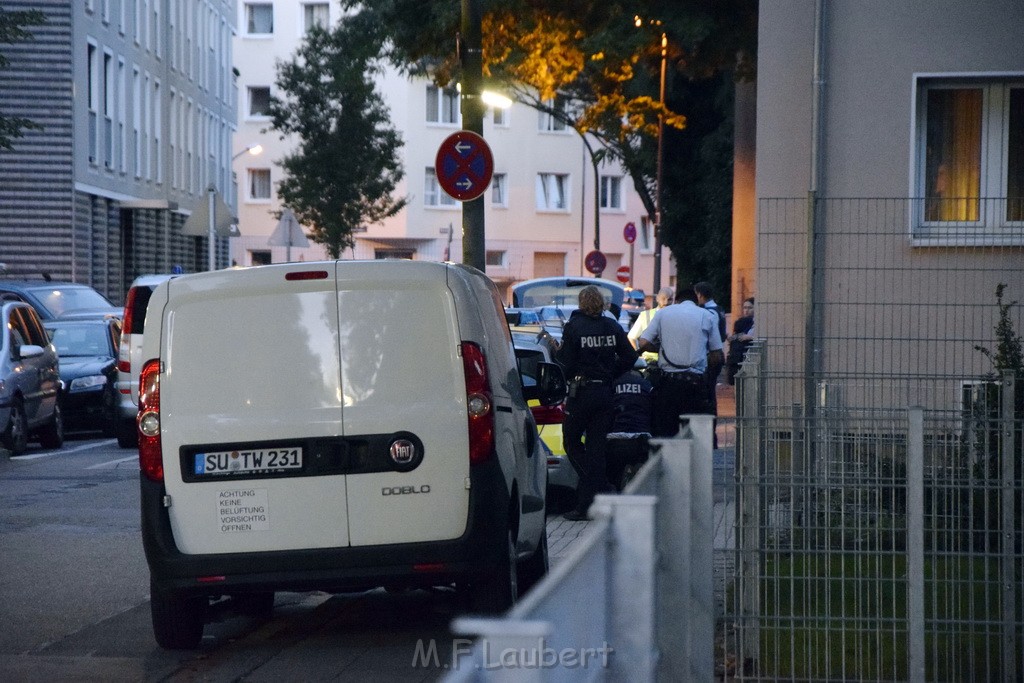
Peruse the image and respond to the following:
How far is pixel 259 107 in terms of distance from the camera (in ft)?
242

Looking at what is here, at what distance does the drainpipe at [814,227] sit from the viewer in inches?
413

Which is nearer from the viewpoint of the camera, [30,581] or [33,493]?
[30,581]

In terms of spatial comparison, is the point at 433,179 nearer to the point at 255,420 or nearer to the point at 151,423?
the point at 151,423

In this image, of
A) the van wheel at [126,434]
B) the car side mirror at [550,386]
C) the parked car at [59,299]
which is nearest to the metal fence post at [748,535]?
the car side mirror at [550,386]

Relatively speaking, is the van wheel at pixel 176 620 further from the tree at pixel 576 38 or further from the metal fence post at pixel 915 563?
the tree at pixel 576 38

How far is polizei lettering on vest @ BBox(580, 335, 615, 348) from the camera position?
12.9m

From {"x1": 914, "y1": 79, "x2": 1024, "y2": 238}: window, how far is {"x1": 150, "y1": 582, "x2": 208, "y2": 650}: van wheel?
693cm

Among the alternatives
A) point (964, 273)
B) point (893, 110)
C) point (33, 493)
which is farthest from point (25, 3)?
point (964, 273)

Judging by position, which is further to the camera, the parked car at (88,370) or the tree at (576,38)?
the parked car at (88,370)

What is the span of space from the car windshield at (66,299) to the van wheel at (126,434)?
5491 mm

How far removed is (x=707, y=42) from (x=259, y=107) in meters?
54.1

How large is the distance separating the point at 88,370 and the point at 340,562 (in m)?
16.0

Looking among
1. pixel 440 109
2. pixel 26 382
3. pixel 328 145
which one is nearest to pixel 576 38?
pixel 26 382

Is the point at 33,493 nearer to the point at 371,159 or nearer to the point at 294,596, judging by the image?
the point at 294,596
